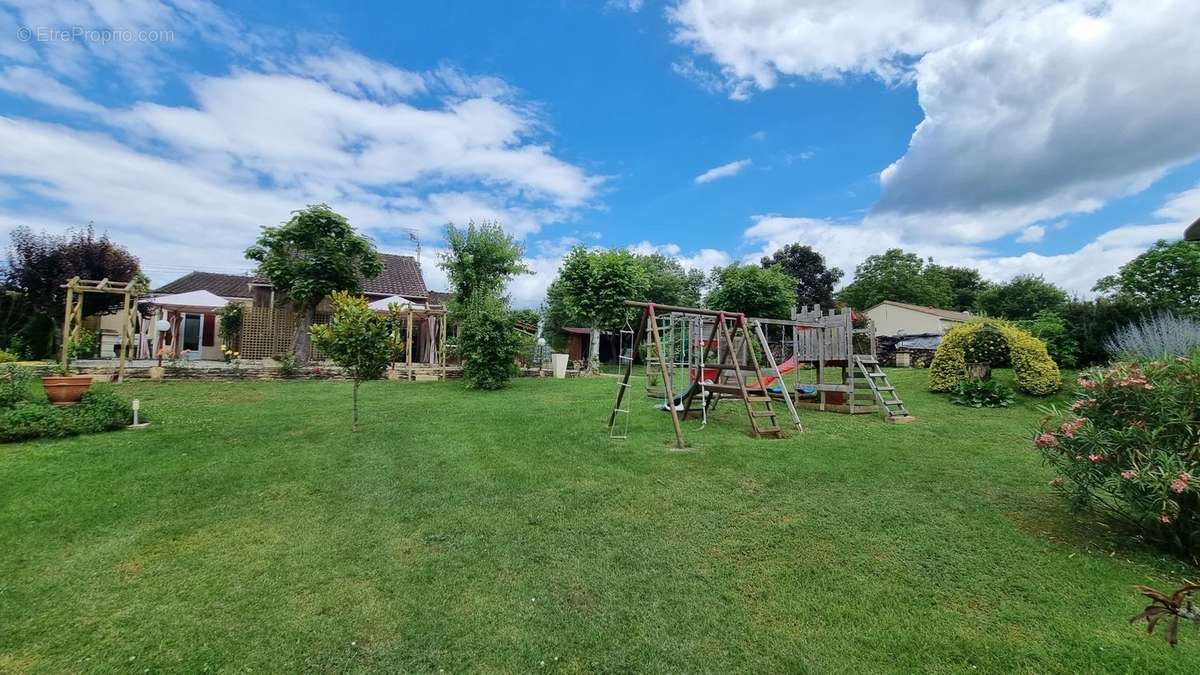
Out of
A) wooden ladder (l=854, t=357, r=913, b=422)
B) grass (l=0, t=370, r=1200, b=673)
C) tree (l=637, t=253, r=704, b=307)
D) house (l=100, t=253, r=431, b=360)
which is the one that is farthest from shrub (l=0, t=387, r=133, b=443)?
tree (l=637, t=253, r=704, b=307)

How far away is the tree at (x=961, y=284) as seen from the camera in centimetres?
5082

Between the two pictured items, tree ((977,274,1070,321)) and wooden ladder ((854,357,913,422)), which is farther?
tree ((977,274,1070,321))

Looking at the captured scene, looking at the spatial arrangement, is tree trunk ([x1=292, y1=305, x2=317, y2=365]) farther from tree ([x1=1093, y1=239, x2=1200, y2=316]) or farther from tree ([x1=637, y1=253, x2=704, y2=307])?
tree ([x1=1093, y1=239, x2=1200, y2=316])

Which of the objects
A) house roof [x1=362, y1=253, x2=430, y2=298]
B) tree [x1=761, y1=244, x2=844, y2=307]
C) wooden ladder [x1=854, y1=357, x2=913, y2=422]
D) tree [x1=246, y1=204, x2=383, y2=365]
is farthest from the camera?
tree [x1=761, y1=244, x2=844, y2=307]

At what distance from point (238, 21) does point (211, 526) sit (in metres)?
8.75

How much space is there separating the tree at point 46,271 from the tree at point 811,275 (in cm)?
3943

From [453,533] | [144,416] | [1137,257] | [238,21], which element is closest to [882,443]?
[453,533]

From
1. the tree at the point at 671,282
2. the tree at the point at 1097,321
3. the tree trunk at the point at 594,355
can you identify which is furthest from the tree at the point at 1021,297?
the tree trunk at the point at 594,355

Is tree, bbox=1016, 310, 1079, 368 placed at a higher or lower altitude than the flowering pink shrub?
higher

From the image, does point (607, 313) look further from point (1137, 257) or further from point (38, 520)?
point (1137, 257)

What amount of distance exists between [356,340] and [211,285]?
25.2 meters

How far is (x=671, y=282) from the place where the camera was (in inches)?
1336

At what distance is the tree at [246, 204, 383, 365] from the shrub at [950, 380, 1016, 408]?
57.5ft

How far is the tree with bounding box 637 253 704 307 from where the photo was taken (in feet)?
109
